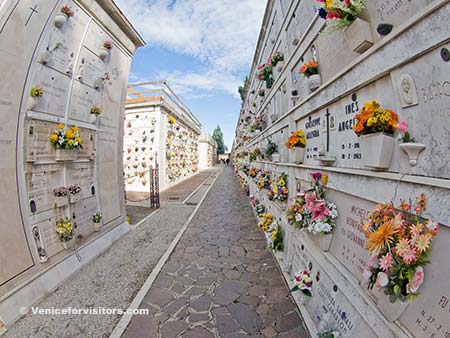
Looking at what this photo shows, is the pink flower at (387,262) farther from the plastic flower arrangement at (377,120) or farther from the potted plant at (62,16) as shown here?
the potted plant at (62,16)

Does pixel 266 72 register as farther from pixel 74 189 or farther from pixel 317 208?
pixel 74 189

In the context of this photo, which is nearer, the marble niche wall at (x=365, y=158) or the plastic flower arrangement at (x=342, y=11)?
the marble niche wall at (x=365, y=158)

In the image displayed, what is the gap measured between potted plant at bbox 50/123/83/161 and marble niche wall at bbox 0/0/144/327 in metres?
0.08

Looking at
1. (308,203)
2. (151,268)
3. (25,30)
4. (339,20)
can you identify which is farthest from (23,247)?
(339,20)

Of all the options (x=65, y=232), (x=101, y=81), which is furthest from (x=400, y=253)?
(x=101, y=81)

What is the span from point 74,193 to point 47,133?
45.2 inches

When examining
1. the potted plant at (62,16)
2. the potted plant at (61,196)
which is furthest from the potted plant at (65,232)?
the potted plant at (62,16)

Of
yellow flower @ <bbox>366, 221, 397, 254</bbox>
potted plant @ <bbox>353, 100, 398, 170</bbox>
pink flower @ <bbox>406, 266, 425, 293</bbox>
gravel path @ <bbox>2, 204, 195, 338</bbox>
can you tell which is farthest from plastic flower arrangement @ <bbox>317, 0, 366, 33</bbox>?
gravel path @ <bbox>2, 204, 195, 338</bbox>

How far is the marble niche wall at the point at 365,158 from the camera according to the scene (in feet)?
4.24

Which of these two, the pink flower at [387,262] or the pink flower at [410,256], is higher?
the pink flower at [410,256]

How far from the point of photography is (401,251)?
1.31m

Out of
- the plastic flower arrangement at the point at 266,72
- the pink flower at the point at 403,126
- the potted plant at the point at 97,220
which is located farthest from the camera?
the plastic flower arrangement at the point at 266,72

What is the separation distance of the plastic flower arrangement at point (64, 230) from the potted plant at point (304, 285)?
3703 mm

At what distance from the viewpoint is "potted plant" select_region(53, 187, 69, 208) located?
12.6 feet
